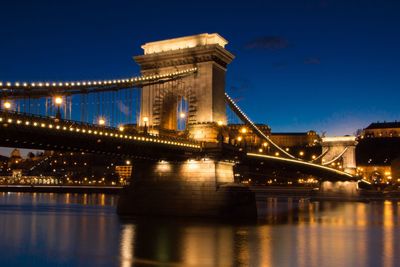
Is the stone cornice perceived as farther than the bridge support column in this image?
Yes

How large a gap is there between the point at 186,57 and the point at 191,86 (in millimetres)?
2790

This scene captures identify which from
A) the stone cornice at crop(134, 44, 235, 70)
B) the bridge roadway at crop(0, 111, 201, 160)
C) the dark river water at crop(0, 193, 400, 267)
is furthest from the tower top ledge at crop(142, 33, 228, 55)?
the dark river water at crop(0, 193, 400, 267)

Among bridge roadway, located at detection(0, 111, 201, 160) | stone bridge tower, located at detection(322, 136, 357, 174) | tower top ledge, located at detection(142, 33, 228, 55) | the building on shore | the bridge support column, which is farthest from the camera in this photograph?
the building on shore

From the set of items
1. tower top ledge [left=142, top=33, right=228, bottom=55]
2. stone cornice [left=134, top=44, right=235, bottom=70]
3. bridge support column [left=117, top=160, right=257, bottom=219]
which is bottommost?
bridge support column [left=117, top=160, right=257, bottom=219]

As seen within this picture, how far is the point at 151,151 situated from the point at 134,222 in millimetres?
5855

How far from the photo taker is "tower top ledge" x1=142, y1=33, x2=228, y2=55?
173ft

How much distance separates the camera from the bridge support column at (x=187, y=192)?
46906 mm

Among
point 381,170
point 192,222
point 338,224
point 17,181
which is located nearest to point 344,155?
point 381,170

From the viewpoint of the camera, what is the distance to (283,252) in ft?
100

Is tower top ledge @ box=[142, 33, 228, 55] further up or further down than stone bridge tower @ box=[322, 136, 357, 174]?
further up

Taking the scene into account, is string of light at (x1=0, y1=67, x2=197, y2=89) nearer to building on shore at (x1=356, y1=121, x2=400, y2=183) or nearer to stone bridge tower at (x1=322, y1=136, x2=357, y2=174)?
stone bridge tower at (x1=322, y1=136, x2=357, y2=174)

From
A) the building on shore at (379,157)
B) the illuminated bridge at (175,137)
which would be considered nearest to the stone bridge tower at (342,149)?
the building on shore at (379,157)

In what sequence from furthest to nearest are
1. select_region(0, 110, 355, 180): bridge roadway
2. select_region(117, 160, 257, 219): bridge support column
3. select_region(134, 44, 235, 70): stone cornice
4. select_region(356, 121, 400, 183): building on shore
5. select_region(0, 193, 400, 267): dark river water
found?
select_region(356, 121, 400, 183): building on shore, select_region(134, 44, 235, 70): stone cornice, select_region(117, 160, 257, 219): bridge support column, select_region(0, 110, 355, 180): bridge roadway, select_region(0, 193, 400, 267): dark river water

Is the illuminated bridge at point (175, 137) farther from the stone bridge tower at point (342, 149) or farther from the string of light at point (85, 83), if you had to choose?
the stone bridge tower at point (342, 149)
